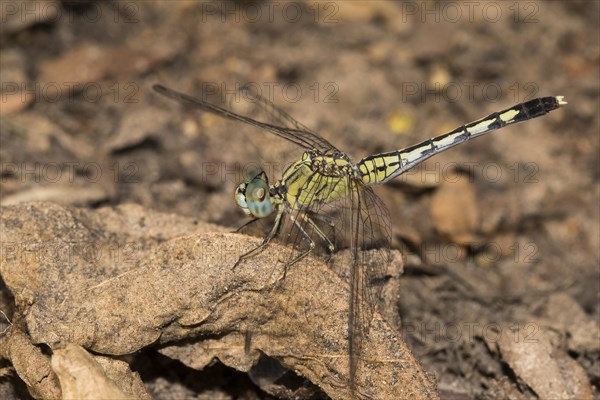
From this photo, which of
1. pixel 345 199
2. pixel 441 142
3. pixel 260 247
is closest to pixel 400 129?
pixel 441 142

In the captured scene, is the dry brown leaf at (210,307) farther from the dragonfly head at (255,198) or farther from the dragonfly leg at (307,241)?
the dragonfly head at (255,198)

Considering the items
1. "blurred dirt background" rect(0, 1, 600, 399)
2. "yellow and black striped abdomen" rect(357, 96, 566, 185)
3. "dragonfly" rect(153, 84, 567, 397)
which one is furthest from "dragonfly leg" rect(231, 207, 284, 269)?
"yellow and black striped abdomen" rect(357, 96, 566, 185)

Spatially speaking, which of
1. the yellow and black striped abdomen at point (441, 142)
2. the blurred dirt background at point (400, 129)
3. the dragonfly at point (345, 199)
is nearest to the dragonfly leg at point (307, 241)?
the dragonfly at point (345, 199)

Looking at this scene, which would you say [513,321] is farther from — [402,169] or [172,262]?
[172,262]

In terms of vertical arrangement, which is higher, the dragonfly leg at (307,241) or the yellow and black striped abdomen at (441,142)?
the yellow and black striped abdomen at (441,142)

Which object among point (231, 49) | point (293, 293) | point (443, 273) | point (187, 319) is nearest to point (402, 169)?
point (443, 273)

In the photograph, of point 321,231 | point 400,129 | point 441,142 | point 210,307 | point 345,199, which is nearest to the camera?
point 210,307

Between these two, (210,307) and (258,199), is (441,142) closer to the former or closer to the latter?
(258,199)
